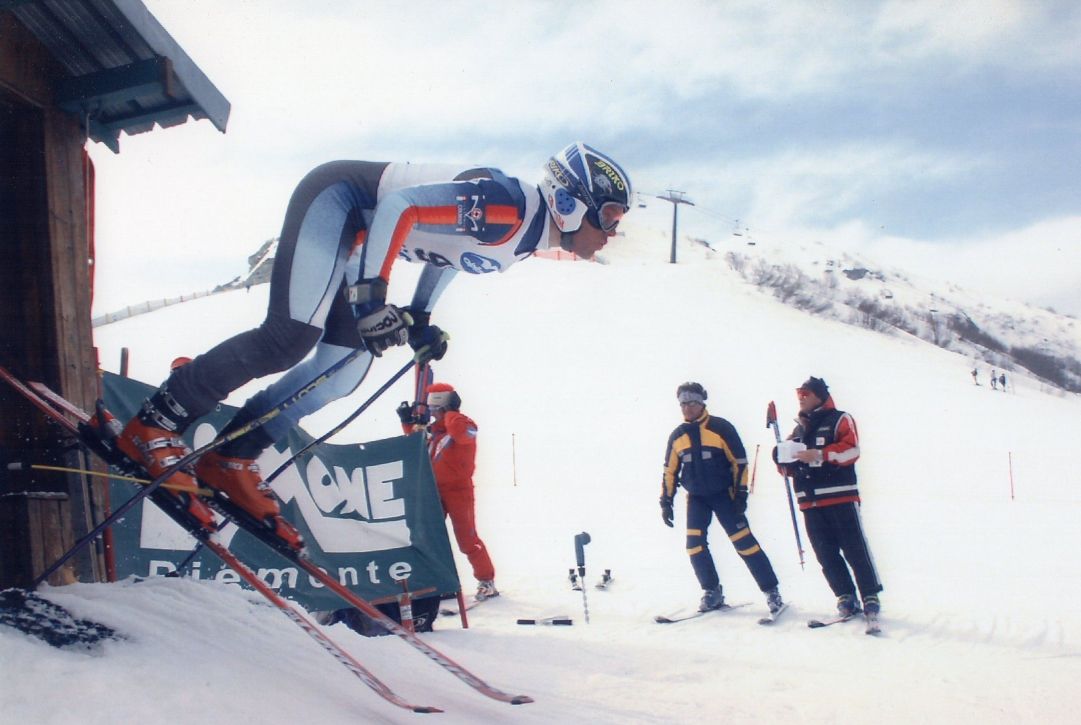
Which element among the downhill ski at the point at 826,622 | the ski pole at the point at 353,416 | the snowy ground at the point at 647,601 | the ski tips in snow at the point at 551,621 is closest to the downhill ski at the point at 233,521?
the snowy ground at the point at 647,601

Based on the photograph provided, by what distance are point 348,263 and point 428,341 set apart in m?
0.54

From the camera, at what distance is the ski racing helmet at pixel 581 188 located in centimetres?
406

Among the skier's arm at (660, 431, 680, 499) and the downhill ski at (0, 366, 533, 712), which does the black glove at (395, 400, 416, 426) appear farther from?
the downhill ski at (0, 366, 533, 712)

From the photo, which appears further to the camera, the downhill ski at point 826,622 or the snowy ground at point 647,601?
the downhill ski at point 826,622

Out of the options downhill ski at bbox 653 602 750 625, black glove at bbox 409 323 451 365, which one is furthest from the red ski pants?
black glove at bbox 409 323 451 365

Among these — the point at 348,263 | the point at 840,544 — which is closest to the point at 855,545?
the point at 840,544

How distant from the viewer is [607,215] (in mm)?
4152

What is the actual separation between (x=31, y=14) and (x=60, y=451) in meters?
2.08

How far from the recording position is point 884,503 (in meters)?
15.1

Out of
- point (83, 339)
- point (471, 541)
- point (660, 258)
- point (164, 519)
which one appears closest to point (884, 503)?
point (471, 541)

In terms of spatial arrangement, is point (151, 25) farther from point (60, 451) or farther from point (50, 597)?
point (50, 597)

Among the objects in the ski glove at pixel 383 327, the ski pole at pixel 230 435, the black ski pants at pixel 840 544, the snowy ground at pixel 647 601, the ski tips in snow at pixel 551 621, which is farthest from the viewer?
the ski tips in snow at pixel 551 621

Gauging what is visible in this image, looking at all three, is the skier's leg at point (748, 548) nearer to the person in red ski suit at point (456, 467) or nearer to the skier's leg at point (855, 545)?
the skier's leg at point (855, 545)

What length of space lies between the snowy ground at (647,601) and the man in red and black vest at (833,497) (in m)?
0.46
